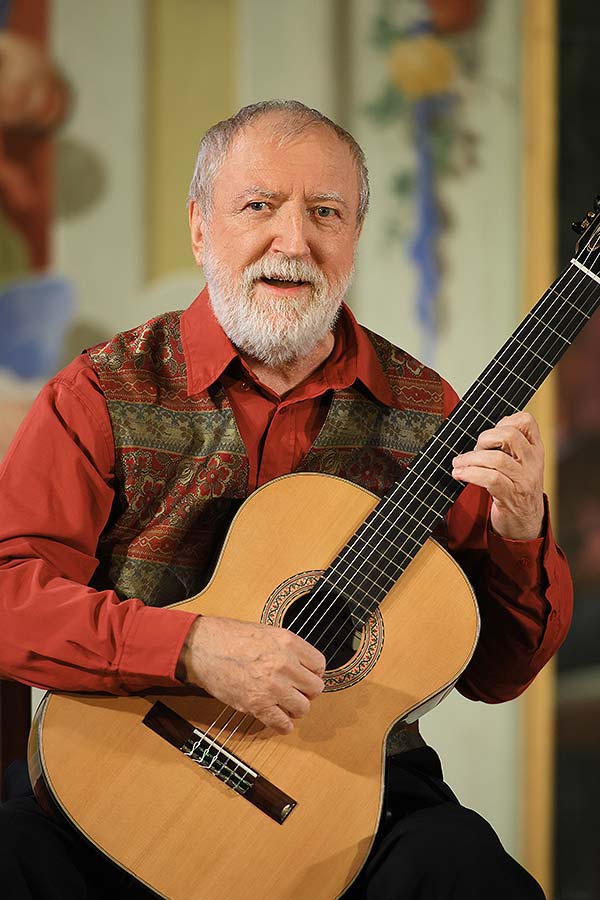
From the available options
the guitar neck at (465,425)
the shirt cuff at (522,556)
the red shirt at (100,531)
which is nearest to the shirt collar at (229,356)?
the red shirt at (100,531)

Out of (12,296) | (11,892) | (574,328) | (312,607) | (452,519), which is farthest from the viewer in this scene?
(12,296)

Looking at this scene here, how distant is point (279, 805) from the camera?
60.3 inches

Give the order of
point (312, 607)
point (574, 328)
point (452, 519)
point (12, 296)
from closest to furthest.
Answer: point (312, 607) → point (574, 328) → point (452, 519) → point (12, 296)

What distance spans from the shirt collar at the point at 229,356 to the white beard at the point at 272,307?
0.10 ft

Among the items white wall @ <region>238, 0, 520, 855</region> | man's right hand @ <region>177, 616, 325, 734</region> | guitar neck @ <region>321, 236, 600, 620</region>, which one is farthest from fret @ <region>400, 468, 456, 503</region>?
white wall @ <region>238, 0, 520, 855</region>

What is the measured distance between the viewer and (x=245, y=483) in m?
1.82

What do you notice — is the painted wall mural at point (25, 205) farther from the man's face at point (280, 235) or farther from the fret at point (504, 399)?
the fret at point (504, 399)

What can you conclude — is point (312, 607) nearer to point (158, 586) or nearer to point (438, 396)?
point (158, 586)

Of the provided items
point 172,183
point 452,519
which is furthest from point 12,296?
point 452,519

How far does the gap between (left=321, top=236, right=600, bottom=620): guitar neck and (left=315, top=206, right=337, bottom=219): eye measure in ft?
1.17

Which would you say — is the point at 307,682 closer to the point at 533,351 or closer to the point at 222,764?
the point at 222,764

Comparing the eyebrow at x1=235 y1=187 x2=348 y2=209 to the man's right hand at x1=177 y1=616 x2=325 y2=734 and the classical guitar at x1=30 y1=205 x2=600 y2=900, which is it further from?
the man's right hand at x1=177 y1=616 x2=325 y2=734

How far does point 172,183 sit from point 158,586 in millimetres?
1715

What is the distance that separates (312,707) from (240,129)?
909mm
